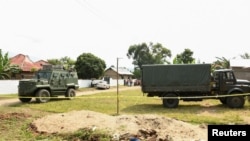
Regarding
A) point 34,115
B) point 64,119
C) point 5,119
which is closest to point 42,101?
point 34,115

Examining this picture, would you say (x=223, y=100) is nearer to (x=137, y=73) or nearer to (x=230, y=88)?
(x=230, y=88)

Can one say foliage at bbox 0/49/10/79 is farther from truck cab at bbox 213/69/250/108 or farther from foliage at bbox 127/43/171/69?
foliage at bbox 127/43/171/69

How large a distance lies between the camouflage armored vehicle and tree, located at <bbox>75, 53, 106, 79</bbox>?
87.6 feet

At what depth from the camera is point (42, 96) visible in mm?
20469

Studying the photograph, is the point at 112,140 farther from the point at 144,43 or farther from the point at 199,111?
the point at 144,43

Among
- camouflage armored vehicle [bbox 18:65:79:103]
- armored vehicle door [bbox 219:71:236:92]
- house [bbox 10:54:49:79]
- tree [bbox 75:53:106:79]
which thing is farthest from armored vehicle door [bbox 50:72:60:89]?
tree [bbox 75:53:106:79]

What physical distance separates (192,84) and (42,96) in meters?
10.2

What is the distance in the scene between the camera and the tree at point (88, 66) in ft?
168

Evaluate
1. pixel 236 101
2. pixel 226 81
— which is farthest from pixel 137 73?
pixel 236 101

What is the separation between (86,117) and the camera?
11664 mm

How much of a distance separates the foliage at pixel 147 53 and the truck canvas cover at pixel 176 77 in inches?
2559

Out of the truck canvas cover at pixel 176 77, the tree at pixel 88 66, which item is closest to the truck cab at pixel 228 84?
the truck canvas cover at pixel 176 77

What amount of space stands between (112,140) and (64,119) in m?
3.10

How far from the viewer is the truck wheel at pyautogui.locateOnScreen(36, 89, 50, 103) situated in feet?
66.1
